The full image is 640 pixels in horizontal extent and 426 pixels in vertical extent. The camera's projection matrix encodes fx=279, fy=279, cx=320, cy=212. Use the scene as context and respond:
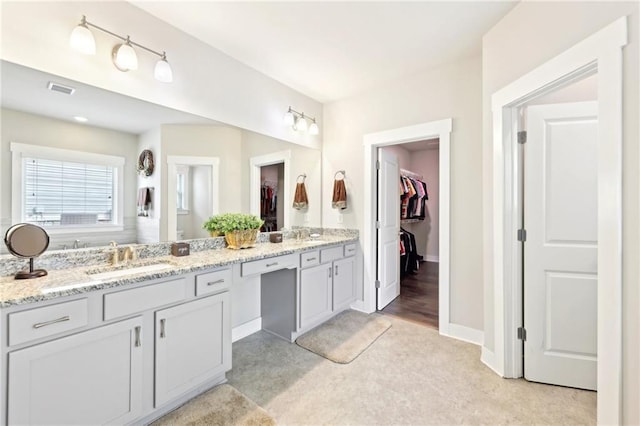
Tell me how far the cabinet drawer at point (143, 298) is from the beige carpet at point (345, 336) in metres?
1.35

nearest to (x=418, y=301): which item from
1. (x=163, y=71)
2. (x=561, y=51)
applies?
(x=561, y=51)

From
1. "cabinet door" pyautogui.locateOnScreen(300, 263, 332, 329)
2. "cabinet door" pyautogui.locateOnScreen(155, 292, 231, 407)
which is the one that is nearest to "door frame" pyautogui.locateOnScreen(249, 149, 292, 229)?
"cabinet door" pyautogui.locateOnScreen(300, 263, 332, 329)

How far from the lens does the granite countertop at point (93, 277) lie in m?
1.22

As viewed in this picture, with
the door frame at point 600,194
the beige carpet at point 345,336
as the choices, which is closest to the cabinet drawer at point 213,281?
the beige carpet at point 345,336

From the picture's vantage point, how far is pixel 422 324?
304 centimetres

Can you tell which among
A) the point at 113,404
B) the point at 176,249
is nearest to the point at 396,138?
the point at 176,249

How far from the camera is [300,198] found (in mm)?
3496

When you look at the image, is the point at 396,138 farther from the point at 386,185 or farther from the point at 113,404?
the point at 113,404

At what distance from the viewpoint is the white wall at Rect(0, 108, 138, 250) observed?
1537 millimetres

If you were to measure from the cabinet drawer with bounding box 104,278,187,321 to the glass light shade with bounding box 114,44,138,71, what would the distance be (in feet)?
4.68

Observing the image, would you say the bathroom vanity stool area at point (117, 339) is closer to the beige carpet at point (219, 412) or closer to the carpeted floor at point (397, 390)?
the beige carpet at point (219, 412)

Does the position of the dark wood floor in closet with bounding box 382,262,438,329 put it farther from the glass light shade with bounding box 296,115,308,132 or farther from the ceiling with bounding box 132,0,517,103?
the ceiling with bounding box 132,0,517,103

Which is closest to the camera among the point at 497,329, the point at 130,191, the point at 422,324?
the point at 130,191

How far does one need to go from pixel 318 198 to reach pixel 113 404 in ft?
8.94
